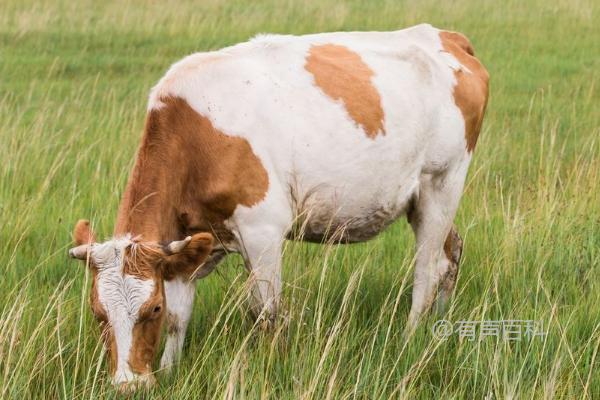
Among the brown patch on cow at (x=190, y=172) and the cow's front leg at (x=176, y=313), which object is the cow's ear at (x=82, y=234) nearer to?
the brown patch on cow at (x=190, y=172)

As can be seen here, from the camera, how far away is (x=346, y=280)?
16.1 ft

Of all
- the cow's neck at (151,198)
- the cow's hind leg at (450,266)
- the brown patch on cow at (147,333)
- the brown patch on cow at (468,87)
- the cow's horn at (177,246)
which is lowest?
the cow's hind leg at (450,266)

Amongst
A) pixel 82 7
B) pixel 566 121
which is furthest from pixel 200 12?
pixel 566 121

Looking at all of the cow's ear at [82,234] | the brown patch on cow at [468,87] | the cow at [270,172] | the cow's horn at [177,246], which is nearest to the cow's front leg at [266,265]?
the cow at [270,172]

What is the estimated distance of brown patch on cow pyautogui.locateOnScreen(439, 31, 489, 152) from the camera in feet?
17.0

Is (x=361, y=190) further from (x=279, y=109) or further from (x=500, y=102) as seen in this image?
(x=500, y=102)

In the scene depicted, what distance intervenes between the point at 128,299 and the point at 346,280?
1653 millimetres

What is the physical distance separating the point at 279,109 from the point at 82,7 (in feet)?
37.4

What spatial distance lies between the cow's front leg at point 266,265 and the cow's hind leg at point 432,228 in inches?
40.8

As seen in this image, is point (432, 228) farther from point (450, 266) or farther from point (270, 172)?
point (270, 172)

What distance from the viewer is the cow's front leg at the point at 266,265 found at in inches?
163

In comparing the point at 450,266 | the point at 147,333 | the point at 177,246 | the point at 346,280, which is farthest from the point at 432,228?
the point at 147,333

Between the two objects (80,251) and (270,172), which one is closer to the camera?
(80,251)

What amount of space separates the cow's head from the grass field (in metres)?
0.10
